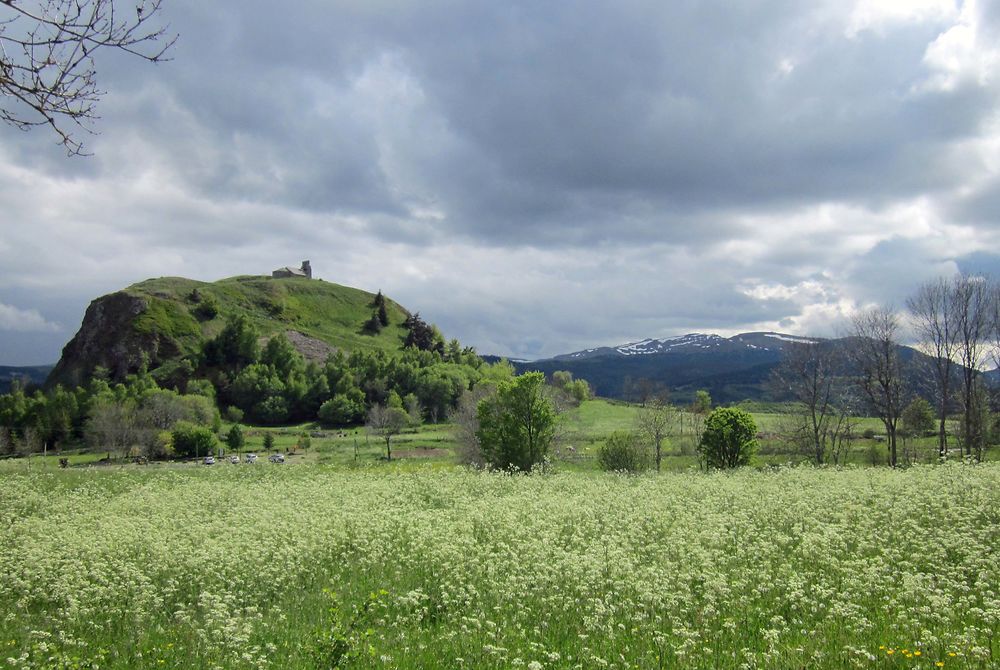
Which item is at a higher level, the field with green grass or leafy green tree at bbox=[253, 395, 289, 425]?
leafy green tree at bbox=[253, 395, 289, 425]

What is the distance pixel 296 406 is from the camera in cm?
14312

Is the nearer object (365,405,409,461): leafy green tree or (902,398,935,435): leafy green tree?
(902,398,935,435): leafy green tree

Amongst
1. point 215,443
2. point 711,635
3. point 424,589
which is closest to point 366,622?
point 424,589

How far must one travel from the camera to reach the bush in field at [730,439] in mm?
46469

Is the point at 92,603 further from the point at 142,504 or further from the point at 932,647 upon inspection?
the point at 932,647

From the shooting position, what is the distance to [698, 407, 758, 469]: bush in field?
4647cm

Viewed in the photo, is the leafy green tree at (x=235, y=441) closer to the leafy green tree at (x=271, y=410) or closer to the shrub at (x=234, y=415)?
the shrub at (x=234, y=415)

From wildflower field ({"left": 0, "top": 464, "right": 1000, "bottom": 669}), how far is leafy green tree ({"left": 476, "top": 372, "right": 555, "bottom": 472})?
27.3 metres

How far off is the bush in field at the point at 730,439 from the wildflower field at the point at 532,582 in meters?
25.4

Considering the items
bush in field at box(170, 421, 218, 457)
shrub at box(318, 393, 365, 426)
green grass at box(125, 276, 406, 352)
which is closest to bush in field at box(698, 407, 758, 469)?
bush in field at box(170, 421, 218, 457)

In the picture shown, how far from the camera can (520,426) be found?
48.8 m

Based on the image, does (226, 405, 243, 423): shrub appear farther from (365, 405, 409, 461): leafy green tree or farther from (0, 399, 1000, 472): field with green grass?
(365, 405, 409, 461): leafy green tree

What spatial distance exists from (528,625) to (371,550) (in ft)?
18.8

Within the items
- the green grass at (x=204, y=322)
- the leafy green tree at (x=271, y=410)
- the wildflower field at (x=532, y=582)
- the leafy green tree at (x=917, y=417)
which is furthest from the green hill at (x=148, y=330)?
the wildflower field at (x=532, y=582)
